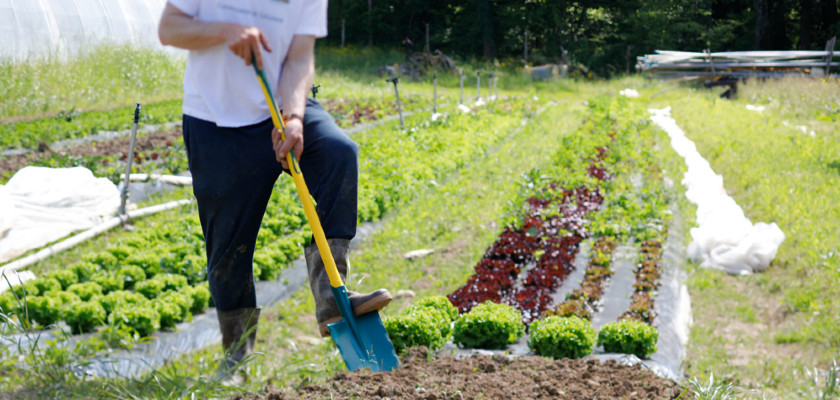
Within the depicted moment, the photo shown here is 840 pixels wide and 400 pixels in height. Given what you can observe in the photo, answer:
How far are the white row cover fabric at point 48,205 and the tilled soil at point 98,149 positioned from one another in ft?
3.89

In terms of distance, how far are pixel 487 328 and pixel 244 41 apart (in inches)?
83.6

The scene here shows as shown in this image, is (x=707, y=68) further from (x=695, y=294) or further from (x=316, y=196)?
(x=316, y=196)

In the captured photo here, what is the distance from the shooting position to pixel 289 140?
2129mm

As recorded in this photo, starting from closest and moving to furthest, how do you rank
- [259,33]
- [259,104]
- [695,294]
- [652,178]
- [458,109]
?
[259,33] < [259,104] < [695,294] < [652,178] < [458,109]

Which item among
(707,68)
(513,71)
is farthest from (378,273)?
(513,71)

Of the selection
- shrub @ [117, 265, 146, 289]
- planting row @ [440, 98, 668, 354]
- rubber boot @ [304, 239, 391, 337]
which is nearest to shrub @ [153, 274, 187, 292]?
shrub @ [117, 265, 146, 289]

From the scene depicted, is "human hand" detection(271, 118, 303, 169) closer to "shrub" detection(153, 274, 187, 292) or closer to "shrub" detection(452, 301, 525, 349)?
"shrub" detection(452, 301, 525, 349)

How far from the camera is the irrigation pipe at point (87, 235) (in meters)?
4.57

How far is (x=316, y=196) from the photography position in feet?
8.09

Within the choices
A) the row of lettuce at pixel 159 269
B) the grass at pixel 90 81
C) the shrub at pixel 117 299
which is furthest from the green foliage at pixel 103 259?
the grass at pixel 90 81

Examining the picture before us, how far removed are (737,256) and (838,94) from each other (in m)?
9.15

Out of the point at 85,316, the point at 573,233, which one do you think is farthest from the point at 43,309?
the point at 573,233

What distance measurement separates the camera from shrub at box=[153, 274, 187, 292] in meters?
4.31

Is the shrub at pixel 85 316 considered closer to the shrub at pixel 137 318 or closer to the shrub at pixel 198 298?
the shrub at pixel 137 318
